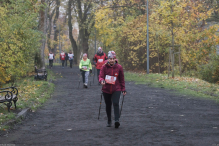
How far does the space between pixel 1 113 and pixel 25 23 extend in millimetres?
10141

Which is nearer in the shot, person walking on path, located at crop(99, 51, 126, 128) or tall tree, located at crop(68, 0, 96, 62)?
person walking on path, located at crop(99, 51, 126, 128)

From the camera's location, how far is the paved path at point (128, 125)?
275 inches

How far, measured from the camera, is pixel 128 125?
869cm

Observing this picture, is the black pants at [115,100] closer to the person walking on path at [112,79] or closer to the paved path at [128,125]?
the person walking on path at [112,79]

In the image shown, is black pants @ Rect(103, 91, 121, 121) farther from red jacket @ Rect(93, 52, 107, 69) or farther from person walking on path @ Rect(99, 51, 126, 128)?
red jacket @ Rect(93, 52, 107, 69)

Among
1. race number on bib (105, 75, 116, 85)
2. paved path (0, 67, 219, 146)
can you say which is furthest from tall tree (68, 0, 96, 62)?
race number on bib (105, 75, 116, 85)

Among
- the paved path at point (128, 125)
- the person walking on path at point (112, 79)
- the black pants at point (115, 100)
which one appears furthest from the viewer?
the person walking on path at point (112, 79)

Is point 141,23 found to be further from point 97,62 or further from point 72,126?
point 72,126

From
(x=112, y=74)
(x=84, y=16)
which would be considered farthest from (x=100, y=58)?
(x=84, y=16)

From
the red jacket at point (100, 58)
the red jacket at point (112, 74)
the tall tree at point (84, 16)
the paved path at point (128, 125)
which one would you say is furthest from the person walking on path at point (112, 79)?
the tall tree at point (84, 16)

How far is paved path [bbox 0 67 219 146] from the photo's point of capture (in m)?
6.98

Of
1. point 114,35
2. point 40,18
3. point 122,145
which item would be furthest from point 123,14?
point 122,145

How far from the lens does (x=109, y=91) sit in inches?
337

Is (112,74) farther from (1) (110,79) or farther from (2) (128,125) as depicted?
(2) (128,125)
